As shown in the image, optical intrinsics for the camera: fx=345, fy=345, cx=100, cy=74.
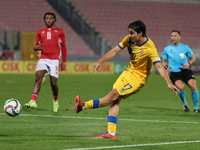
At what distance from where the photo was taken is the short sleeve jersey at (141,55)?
536 centimetres

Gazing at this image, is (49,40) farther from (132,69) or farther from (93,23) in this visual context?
(93,23)

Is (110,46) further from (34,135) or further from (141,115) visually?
(34,135)

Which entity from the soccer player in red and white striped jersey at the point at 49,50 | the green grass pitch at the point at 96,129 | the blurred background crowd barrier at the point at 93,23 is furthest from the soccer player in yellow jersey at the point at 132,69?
the blurred background crowd barrier at the point at 93,23

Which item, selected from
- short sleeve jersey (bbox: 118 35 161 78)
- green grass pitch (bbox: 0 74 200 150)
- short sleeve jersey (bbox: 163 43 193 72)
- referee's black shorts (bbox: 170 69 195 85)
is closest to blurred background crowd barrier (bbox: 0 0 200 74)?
short sleeve jersey (bbox: 163 43 193 72)

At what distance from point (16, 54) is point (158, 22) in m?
13.7

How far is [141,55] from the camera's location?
17.8 ft

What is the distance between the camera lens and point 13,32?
24.0m

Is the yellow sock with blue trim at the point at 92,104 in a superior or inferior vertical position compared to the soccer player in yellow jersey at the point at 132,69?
inferior

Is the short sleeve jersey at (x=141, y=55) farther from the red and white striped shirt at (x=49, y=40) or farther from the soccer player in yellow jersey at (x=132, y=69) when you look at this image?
the red and white striped shirt at (x=49, y=40)

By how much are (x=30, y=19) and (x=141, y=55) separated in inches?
917

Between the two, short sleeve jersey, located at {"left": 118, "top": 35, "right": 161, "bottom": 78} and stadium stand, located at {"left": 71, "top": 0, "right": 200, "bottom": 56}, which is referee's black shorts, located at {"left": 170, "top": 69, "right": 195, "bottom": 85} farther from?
stadium stand, located at {"left": 71, "top": 0, "right": 200, "bottom": 56}

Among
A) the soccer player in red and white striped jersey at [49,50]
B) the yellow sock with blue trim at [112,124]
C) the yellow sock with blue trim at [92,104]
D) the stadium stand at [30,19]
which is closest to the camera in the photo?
the yellow sock with blue trim at [92,104]

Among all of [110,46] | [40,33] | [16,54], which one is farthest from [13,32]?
[40,33]

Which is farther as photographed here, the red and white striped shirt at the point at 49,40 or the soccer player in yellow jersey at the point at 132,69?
the red and white striped shirt at the point at 49,40
